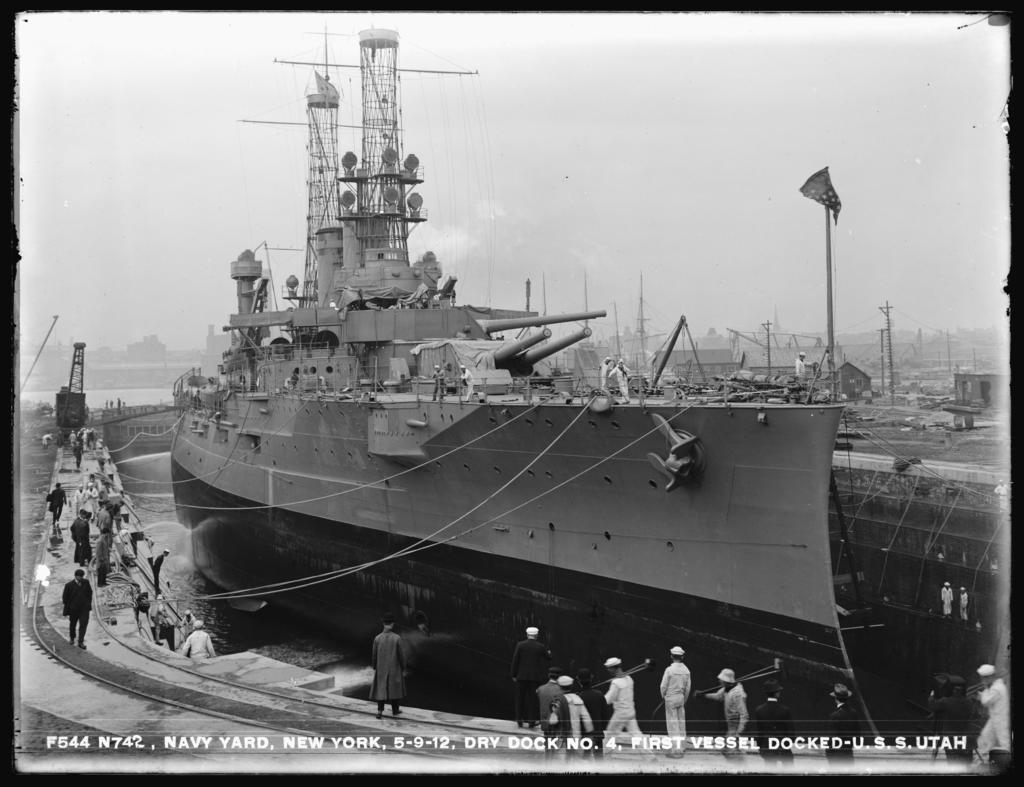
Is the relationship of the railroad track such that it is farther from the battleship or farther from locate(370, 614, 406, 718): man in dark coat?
the battleship

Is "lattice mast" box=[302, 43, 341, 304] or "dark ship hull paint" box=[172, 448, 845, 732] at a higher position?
"lattice mast" box=[302, 43, 341, 304]

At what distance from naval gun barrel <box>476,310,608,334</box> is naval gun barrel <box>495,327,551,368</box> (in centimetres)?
99

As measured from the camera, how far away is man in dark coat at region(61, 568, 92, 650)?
11.4m

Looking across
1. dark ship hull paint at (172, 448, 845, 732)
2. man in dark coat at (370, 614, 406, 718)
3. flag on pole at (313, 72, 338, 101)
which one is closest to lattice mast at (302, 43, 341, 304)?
flag on pole at (313, 72, 338, 101)

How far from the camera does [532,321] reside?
19.2 m

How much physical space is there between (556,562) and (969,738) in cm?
826

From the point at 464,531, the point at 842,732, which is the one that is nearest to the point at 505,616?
the point at 464,531

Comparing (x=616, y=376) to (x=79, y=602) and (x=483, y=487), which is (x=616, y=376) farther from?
(x=79, y=602)

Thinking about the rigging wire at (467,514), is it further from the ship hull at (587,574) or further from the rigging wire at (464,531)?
the ship hull at (587,574)

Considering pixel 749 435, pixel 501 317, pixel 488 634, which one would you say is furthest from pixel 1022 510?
pixel 501 317

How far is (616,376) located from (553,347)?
10.5 feet

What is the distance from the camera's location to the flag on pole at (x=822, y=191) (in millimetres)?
12594
